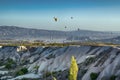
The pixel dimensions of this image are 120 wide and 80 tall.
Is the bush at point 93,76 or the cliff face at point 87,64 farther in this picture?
the bush at point 93,76

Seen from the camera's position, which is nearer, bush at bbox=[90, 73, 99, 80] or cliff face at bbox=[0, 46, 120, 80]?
cliff face at bbox=[0, 46, 120, 80]

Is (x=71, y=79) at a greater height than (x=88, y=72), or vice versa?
(x=71, y=79)

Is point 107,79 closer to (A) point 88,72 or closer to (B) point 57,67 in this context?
(A) point 88,72

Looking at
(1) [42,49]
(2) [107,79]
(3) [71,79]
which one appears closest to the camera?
(3) [71,79]

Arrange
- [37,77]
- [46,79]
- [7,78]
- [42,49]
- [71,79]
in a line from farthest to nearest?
1. [42,49]
2. [7,78]
3. [37,77]
4. [46,79]
5. [71,79]

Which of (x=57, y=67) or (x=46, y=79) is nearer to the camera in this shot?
(x=46, y=79)

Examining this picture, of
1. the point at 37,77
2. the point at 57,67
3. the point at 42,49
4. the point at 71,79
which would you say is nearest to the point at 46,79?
the point at 37,77

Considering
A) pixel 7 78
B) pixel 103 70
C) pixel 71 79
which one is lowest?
pixel 7 78

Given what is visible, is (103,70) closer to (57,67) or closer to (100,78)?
(100,78)

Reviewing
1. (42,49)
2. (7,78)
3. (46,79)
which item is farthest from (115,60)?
(42,49)

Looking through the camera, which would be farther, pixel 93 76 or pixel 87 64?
pixel 87 64

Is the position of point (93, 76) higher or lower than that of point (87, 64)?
lower
